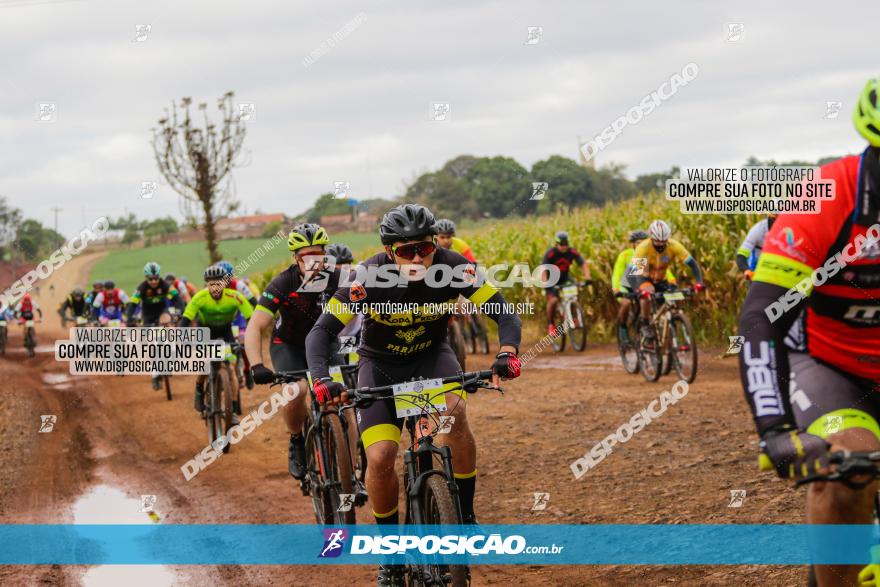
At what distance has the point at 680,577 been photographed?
6.00m

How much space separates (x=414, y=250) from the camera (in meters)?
5.48

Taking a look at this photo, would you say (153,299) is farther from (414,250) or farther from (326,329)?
(414,250)

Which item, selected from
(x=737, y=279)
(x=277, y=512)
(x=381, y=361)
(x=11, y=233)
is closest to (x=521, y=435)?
(x=277, y=512)

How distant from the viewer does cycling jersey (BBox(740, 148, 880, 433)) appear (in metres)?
3.12

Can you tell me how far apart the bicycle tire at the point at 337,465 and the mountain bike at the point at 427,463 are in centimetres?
205

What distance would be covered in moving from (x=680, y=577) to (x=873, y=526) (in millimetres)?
3242

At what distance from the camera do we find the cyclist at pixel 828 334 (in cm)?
297

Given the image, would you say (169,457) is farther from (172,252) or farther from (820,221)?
(172,252)

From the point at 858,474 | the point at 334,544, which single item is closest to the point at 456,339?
the point at 334,544

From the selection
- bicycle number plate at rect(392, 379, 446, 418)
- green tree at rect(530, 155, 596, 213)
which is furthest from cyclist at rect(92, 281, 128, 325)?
green tree at rect(530, 155, 596, 213)

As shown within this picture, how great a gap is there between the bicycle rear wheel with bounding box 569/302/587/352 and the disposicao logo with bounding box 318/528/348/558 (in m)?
11.6

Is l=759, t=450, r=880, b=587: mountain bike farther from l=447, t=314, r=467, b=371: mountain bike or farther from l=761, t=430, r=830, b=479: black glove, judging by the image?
l=447, t=314, r=467, b=371: mountain bike

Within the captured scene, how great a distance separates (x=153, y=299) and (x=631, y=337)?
9.37 metres

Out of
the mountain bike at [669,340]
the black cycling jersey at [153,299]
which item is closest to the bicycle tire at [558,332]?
the mountain bike at [669,340]
